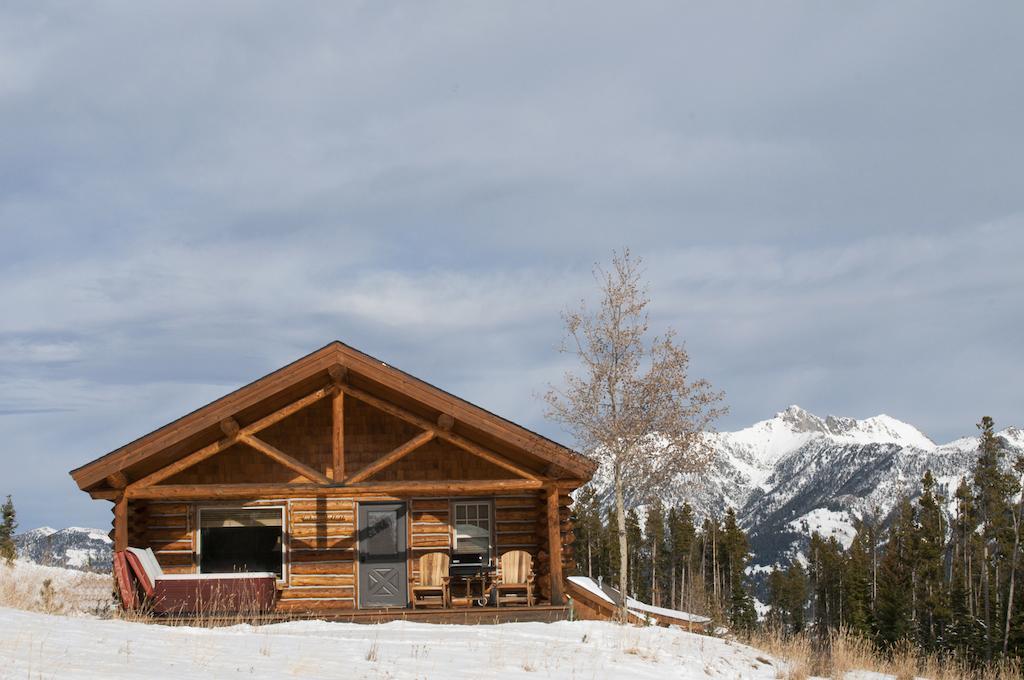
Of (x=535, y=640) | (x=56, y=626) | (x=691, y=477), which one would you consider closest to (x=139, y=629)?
(x=56, y=626)

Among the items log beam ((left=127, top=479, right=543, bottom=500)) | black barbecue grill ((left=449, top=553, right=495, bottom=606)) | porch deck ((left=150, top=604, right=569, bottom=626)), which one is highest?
log beam ((left=127, top=479, right=543, bottom=500))

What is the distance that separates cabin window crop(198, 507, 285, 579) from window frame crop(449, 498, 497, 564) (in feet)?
10.6

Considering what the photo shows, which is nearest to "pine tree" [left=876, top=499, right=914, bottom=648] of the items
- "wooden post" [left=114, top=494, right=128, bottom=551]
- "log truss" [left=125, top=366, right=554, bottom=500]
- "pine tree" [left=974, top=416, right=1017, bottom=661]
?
"pine tree" [left=974, top=416, right=1017, bottom=661]

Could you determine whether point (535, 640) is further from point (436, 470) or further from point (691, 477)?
point (691, 477)

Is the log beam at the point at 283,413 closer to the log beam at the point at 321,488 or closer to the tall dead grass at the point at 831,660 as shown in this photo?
the log beam at the point at 321,488

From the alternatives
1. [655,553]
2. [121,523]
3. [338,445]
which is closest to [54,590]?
[121,523]

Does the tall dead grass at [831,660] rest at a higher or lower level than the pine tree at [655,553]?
higher

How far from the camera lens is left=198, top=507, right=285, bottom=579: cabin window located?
20234mm

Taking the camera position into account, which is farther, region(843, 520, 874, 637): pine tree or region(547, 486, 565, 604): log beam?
region(843, 520, 874, 637): pine tree

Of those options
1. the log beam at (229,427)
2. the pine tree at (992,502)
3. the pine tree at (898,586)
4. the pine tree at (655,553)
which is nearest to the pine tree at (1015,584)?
the pine tree at (992,502)

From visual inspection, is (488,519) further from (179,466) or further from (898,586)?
(898,586)

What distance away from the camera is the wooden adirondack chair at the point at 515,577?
60.3ft

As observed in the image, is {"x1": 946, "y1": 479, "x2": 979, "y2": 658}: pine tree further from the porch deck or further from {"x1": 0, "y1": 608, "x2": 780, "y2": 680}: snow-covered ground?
{"x1": 0, "y1": 608, "x2": 780, "y2": 680}: snow-covered ground

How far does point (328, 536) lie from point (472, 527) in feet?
9.00
